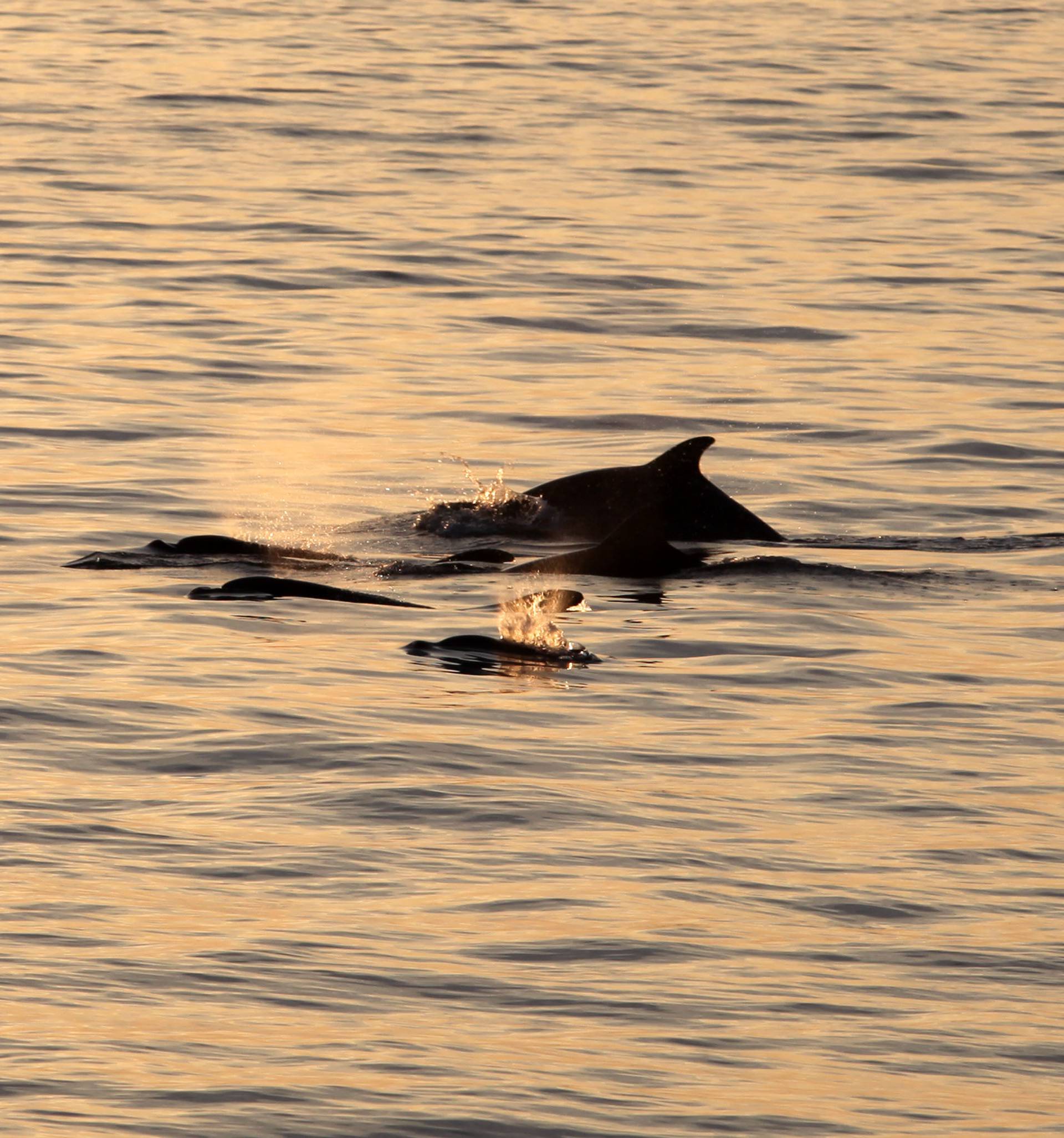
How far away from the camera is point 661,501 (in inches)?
600

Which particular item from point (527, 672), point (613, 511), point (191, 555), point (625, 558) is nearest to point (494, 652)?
point (527, 672)

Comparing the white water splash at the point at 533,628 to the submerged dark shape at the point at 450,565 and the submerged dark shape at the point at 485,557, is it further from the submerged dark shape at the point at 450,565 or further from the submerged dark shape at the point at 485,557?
the submerged dark shape at the point at 485,557

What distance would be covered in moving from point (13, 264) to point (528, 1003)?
60.2 feet

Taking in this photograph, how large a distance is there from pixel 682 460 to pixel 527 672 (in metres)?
3.37

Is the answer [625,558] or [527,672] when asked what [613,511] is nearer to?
[625,558]

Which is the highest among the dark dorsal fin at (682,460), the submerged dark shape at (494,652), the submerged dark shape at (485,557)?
the dark dorsal fin at (682,460)

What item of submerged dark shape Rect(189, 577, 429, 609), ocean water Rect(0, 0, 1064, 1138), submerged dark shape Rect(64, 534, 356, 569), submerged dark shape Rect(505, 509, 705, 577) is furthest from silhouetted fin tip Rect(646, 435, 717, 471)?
submerged dark shape Rect(189, 577, 429, 609)

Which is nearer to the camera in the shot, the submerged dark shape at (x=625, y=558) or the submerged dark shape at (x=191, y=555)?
the submerged dark shape at (x=191, y=555)

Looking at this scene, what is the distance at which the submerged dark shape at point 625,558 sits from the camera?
1457 centimetres

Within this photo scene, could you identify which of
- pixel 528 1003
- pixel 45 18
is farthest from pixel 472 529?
pixel 45 18

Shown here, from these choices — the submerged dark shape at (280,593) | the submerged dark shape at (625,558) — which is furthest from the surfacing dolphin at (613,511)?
the submerged dark shape at (280,593)

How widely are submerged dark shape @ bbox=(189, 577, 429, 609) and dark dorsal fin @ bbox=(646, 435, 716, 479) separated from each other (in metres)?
2.23

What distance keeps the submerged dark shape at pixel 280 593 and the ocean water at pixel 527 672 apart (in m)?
0.12

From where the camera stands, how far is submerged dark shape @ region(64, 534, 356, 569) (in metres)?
14.2
